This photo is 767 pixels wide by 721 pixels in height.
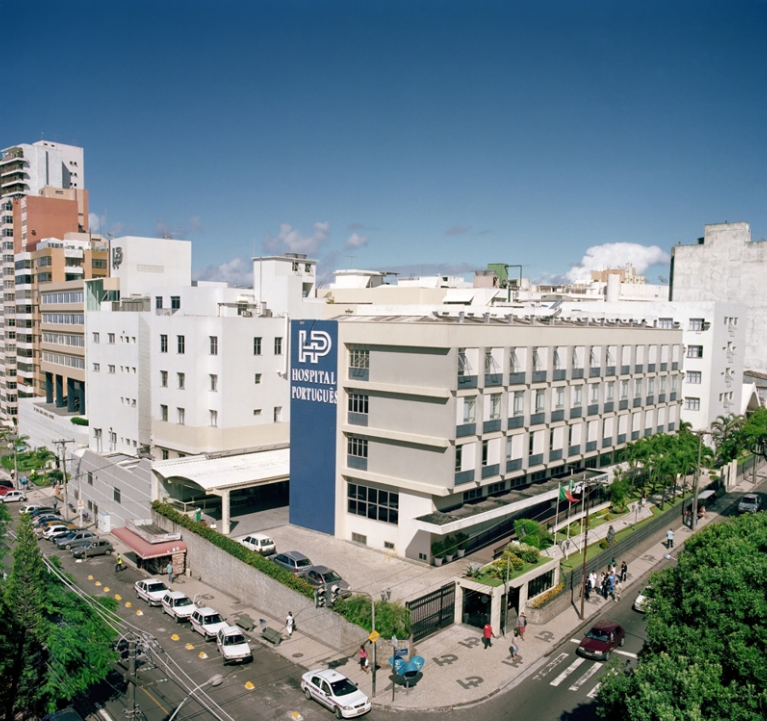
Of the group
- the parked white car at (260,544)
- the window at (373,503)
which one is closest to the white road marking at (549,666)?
the window at (373,503)

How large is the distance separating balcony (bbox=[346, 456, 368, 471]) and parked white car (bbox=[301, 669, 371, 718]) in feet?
58.9

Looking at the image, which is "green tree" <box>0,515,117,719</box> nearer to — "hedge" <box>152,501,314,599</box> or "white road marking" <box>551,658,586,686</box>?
"hedge" <box>152,501,314,599</box>

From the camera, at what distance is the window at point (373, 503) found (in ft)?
152

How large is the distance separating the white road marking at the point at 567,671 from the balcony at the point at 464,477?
12.9 m

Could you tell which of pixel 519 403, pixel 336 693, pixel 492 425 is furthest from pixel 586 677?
pixel 519 403

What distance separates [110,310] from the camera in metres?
76.9

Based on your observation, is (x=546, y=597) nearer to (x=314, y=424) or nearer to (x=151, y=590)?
(x=314, y=424)

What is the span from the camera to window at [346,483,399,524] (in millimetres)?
46344

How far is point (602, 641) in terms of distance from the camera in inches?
1374

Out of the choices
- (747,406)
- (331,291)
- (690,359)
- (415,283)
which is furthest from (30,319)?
(747,406)

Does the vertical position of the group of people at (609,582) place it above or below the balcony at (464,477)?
below

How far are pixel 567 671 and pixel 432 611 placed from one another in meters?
7.39

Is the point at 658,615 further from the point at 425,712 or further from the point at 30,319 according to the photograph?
the point at 30,319

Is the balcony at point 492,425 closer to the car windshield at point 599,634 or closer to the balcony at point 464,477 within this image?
the balcony at point 464,477
